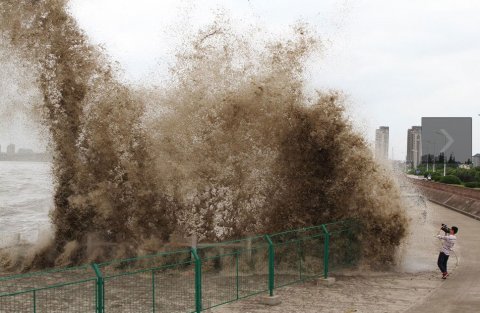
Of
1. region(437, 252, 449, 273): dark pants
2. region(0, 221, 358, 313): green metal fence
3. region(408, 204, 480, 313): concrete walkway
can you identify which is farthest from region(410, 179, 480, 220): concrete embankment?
region(0, 221, 358, 313): green metal fence

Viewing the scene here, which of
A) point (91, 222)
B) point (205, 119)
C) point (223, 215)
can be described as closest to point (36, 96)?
point (91, 222)

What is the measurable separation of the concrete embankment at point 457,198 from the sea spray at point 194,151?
635 inches

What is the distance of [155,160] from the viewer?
62.8 feet

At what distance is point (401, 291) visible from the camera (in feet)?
44.0

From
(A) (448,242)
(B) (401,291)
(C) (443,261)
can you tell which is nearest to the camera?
(B) (401,291)

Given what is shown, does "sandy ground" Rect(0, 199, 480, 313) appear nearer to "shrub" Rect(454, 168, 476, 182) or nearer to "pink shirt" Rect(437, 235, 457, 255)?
"pink shirt" Rect(437, 235, 457, 255)

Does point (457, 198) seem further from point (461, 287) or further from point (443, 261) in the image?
point (461, 287)

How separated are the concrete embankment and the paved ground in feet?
47.5

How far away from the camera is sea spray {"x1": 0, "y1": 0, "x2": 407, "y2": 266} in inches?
667

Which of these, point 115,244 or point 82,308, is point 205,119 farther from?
point 82,308

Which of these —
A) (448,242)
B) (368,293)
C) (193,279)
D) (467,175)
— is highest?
(467,175)

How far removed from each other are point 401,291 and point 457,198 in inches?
1068

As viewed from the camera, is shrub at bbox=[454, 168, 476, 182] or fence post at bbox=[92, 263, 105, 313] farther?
shrub at bbox=[454, 168, 476, 182]

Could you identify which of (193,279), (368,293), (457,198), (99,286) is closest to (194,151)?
(193,279)
